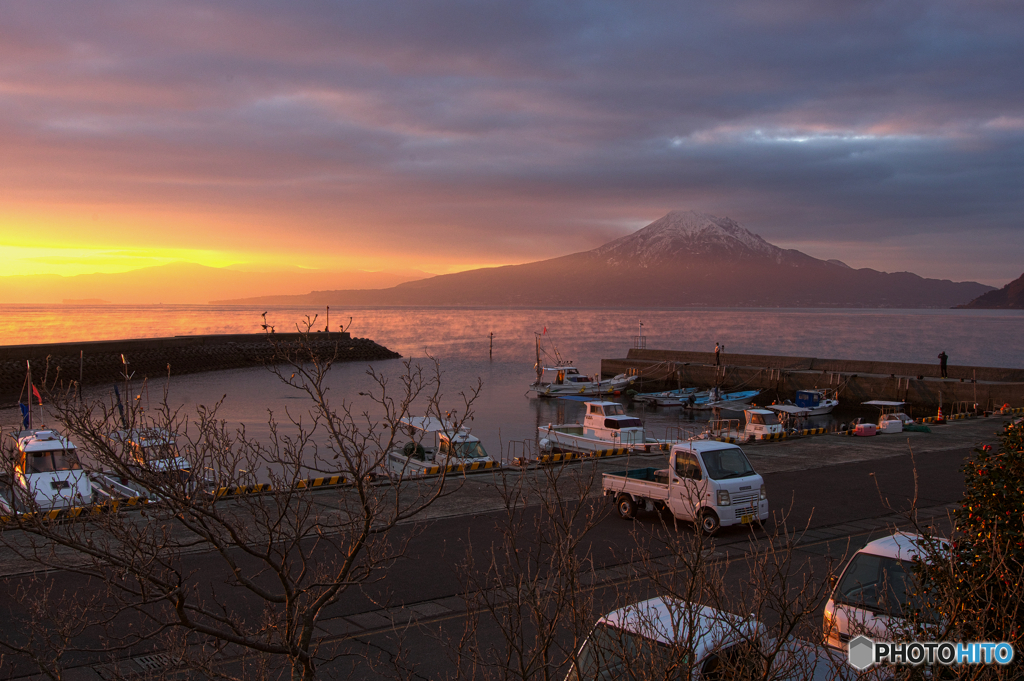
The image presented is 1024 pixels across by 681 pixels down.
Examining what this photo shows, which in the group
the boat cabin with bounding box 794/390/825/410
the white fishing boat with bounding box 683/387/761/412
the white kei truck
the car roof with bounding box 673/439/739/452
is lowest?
the white fishing boat with bounding box 683/387/761/412

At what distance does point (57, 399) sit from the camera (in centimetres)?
554

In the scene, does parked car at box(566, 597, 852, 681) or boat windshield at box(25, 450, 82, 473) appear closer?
parked car at box(566, 597, 852, 681)

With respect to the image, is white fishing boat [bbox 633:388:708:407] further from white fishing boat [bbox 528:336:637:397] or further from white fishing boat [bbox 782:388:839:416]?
white fishing boat [bbox 782:388:839:416]

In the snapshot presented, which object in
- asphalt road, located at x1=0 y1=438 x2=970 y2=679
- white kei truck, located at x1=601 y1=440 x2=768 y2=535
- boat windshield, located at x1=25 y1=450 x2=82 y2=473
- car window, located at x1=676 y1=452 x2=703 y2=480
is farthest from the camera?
boat windshield, located at x1=25 y1=450 x2=82 y2=473

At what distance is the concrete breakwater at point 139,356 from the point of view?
6159 cm

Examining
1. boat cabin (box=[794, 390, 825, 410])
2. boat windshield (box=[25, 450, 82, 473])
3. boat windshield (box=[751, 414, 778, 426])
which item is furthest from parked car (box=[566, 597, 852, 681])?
boat cabin (box=[794, 390, 825, 410])

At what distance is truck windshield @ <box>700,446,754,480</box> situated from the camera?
573 inches

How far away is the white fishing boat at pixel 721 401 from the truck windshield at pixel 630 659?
51195 mm

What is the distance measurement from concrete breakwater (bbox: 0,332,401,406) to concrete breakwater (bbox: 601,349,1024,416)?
1153 inches

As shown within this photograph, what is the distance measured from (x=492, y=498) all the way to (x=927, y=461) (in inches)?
530

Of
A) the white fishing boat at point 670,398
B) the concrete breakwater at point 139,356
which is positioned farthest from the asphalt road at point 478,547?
the concrete breakwater at point 139,356

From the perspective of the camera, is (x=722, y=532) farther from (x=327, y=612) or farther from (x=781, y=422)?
(x=781, y=422)

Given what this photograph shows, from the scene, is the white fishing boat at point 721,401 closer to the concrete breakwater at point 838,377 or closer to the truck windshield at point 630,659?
the concrete breakwater at point 838,377

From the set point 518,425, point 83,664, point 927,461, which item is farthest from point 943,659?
point 518,425
